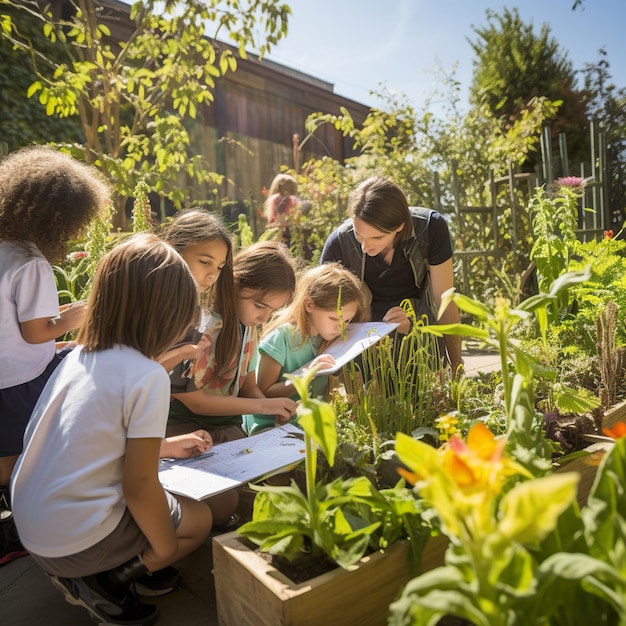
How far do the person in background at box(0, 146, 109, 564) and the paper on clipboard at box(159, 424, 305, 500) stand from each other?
2.42 feet

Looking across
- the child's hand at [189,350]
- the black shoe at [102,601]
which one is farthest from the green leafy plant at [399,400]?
the black shoe at [102,601]

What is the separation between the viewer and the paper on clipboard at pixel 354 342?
6.61 ft

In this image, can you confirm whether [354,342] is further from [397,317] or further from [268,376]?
[268,376]

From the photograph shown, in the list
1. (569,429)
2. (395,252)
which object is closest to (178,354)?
(569,429)

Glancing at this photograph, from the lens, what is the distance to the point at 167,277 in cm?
149

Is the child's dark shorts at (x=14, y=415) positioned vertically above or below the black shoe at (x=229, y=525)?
above

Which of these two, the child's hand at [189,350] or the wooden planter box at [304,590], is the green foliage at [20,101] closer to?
the child's hand at [189,350]

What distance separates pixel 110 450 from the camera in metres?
1.38

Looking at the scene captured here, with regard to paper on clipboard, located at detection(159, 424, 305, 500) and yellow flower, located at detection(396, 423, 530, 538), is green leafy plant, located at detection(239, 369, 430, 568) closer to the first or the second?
paper on clipboard, located at detection(159, 424, 305, 500)

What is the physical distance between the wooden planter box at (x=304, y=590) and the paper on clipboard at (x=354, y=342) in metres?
0.79

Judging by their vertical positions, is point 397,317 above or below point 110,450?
above

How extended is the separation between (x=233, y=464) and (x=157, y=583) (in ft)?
1.25

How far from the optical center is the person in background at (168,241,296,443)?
2.28 m

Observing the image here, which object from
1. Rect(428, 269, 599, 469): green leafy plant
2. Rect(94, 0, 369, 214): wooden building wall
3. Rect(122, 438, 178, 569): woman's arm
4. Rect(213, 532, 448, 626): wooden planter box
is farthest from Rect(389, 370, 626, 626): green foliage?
Rect(94, 0, 369, 214): wooden building wall
